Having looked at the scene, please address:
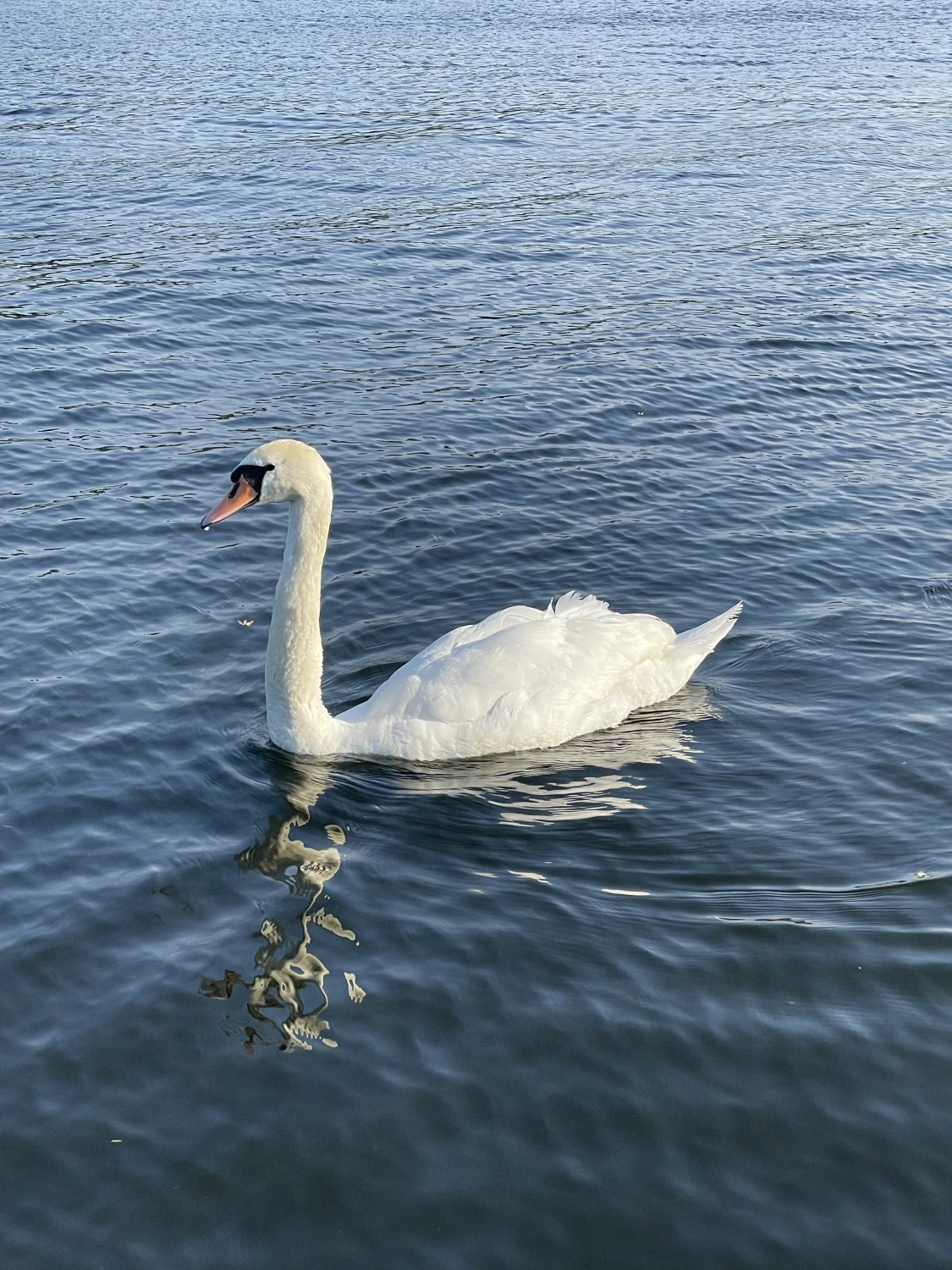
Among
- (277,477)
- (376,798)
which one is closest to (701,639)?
(376,798)

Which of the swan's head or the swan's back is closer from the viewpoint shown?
the swan's head

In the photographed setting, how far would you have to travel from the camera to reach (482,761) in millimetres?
9695

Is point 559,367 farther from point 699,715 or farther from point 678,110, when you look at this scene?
point 678,110

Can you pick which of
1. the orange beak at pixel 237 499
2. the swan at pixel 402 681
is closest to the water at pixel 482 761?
the swan at pixel 402 681

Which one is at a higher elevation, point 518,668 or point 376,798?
point 518,668

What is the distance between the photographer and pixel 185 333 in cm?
1838

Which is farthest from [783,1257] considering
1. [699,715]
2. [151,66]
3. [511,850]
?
[151,66]

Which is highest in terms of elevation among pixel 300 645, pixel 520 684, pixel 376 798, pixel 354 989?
pixel 300 645

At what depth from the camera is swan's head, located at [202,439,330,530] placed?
9.36 meters

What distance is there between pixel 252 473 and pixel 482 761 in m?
2.49

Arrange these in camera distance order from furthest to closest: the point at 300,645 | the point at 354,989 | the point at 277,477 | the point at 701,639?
the point at 701,639, the point at 300,645, the point at 277,477, the point at 354,989

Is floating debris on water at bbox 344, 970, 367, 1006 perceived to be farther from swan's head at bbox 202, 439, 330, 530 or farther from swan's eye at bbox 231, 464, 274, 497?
Result: swan's eye at bbox 231, 464, 274, 497

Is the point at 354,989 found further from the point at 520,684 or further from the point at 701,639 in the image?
the point at 701,639

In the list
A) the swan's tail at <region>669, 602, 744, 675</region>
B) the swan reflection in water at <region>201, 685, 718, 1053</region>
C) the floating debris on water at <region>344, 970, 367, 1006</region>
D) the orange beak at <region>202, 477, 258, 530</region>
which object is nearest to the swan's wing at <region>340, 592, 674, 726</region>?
the swan's tail at <region>669, 602, 744, 675</region>
